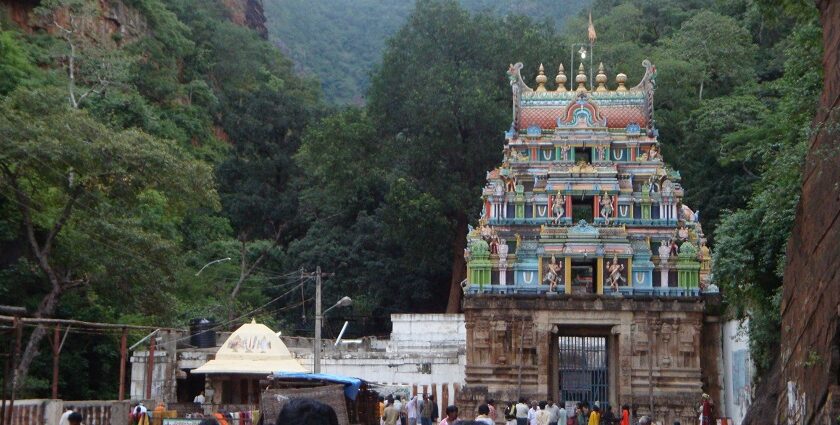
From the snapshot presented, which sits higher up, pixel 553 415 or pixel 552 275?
pixel 552 275

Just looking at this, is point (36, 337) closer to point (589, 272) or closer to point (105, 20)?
point (589, 272)

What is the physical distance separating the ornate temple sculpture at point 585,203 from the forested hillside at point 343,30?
46.1 metres

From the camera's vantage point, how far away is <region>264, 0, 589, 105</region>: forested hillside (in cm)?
8688

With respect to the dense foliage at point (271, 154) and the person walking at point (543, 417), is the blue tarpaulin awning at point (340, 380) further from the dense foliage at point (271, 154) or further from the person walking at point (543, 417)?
the dense foliage at point (271, 154)

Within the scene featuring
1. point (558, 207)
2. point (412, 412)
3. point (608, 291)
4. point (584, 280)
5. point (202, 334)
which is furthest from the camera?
point (202, 334)

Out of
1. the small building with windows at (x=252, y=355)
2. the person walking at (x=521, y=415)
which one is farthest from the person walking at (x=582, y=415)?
the small building with windows at (x=252, y=355)

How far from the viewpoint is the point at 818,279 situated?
680 inches

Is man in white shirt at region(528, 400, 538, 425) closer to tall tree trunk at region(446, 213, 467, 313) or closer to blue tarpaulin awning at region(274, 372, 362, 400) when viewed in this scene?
blue tarpaulin awning at region(274, 372, 362, 400)

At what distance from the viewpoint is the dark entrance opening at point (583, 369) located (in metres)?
35.3

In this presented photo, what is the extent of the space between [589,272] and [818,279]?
67.2ft

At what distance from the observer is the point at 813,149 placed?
18141 mm

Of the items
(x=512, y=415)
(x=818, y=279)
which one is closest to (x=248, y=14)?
(x=512, y=415)

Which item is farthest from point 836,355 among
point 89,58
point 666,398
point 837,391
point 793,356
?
point 89,58

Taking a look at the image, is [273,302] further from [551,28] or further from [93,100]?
[551,28]
